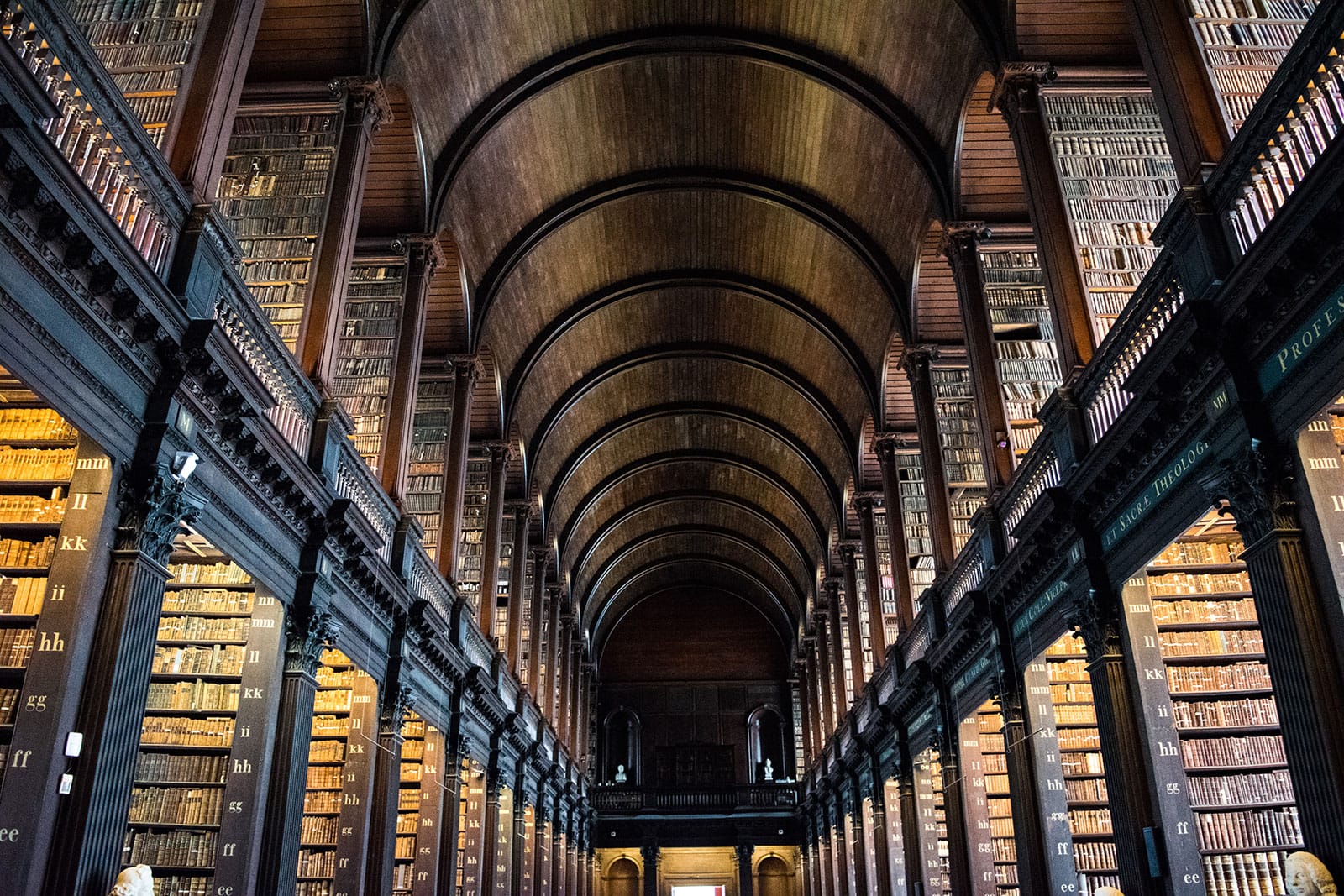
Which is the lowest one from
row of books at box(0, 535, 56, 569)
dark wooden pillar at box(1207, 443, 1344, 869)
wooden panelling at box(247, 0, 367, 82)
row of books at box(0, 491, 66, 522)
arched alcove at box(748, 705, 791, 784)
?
dark wooden pillar at box(1207, 443, 1344, 869)

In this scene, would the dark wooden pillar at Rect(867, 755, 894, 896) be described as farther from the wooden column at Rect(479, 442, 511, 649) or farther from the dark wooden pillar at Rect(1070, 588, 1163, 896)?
the dark wooden pillar at Rect(1070, 588, 1163, 896)

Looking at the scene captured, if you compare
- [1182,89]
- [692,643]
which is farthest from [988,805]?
[692,643]

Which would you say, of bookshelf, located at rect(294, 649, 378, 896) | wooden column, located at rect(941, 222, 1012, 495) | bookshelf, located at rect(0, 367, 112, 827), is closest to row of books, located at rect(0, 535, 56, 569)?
bookshelf, located at rect(0, 367, 112, 827)

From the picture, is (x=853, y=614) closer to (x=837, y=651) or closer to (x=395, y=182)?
(x=837, y=651)

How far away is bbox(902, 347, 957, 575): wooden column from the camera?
13.4 metres

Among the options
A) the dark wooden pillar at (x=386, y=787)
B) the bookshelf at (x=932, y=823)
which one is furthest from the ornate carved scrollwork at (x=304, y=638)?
the bookshelf at (x=932, y=823)

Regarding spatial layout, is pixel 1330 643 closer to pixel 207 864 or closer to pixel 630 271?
pixel 207 864

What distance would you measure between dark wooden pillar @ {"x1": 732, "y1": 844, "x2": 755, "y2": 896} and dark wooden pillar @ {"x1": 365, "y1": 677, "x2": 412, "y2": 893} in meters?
19.9

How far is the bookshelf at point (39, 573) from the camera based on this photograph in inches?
204

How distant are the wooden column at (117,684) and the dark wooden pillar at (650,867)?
24.2m

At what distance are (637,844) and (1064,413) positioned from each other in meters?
23.6

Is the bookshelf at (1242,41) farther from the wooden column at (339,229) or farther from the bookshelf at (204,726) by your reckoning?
the bookshelf at (204,726)

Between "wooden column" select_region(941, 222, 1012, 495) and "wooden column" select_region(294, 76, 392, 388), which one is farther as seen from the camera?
"wooden column" select_region(941, 222, 1012, 495)

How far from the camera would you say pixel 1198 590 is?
27.6ft
